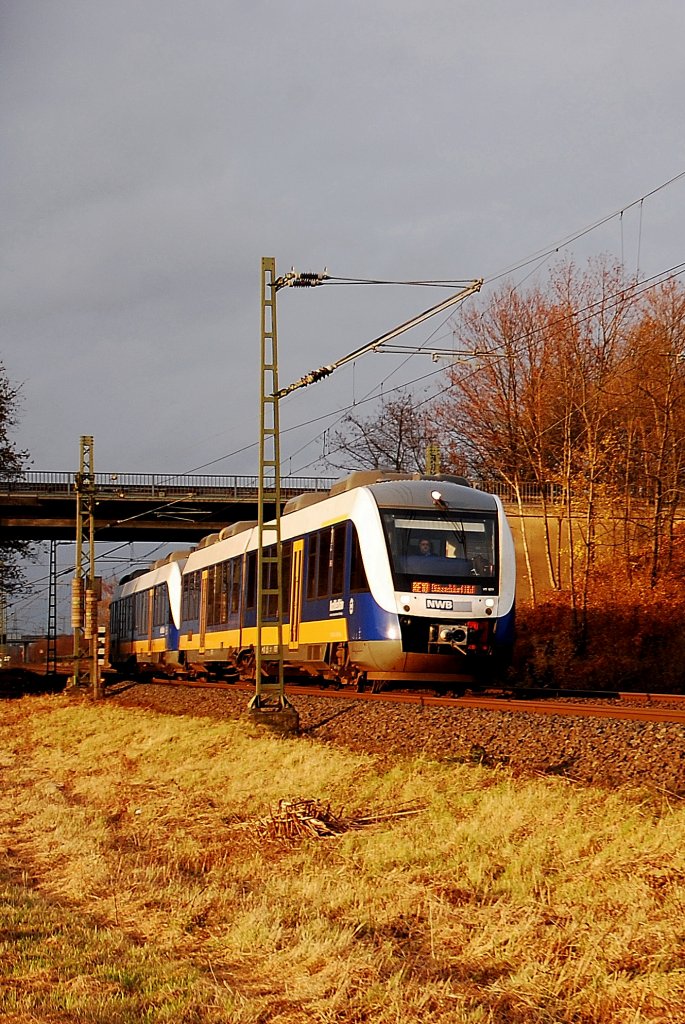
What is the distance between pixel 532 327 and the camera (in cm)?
5003

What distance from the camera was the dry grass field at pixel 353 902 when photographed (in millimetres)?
6184

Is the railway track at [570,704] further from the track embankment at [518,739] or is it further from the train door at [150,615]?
the train door at [150,615]

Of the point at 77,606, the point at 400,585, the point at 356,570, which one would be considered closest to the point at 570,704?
the point at 400,585

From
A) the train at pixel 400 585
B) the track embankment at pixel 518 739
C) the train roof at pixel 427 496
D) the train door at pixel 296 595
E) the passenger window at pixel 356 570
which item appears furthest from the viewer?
the train door at pixel 296 595

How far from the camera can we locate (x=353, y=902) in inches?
325

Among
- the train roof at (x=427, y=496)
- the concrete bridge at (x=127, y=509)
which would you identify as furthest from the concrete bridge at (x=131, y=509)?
the train roof at (x=427, y=496)

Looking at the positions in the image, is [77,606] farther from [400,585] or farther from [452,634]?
[452,634]

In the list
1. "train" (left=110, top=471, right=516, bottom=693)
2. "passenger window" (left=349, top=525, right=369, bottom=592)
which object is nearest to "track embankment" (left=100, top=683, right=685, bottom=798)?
"train" (left=110, top=471, right=516, bottom=693)

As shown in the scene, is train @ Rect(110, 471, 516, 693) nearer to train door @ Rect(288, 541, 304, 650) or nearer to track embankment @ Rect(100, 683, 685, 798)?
train door @ Rect(288, 541, 304, 650)

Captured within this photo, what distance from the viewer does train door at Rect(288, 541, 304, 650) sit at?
23531mm

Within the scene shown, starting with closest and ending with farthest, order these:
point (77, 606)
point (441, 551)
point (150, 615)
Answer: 1. point (441, 551)
2. point (77, 606)
3. point (150, 615)

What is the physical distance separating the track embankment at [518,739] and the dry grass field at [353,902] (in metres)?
0.59

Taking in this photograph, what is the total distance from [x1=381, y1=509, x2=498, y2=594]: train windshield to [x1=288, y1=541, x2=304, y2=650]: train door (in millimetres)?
4070

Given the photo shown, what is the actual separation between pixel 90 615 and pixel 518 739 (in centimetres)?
2336
